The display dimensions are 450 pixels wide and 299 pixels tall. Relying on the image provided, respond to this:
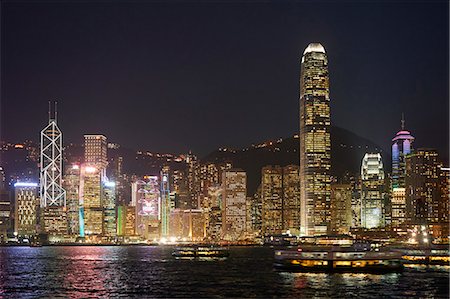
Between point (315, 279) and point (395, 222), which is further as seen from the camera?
point (395, 222)

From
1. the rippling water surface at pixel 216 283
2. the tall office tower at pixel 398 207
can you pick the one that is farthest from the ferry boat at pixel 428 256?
the tall office tower at pixel 398 207

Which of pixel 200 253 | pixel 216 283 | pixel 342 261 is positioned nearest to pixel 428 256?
pixel 342 261

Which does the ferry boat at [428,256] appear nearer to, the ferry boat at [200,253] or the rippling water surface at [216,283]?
the rippling water surface at [216,283]

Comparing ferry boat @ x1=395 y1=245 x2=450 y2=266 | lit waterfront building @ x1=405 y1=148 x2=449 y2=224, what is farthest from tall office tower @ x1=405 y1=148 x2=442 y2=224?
ferry boat @ x1=395 y1=245 x2=450 y2=266

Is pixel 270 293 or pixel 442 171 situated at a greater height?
pixel 442 171

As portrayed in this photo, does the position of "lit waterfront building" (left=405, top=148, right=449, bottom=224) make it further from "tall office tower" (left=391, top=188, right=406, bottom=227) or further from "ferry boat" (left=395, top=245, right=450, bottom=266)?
"ferry boat" (left=395, top=245, right=450, bottom=266)

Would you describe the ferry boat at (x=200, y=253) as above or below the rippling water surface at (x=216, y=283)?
below

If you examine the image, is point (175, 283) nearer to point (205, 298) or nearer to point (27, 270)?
point (205, 298)

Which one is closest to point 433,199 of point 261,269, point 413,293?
point 261,269
